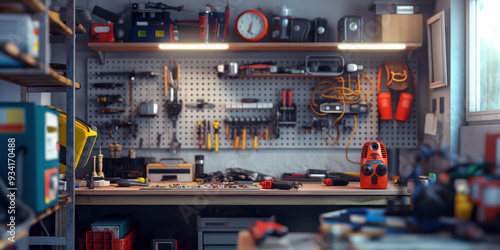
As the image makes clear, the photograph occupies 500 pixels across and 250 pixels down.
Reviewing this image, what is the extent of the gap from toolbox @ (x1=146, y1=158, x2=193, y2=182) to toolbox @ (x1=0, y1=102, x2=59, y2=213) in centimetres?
118

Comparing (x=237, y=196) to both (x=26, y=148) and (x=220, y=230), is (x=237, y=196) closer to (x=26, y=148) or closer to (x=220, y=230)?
(x=220, y=230)

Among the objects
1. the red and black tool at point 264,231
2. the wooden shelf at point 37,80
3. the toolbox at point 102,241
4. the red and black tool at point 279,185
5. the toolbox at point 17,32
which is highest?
the toolbox at point 17,32

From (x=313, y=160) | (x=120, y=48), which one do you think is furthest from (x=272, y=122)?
(x=120, y=48)

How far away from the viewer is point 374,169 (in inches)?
94.4

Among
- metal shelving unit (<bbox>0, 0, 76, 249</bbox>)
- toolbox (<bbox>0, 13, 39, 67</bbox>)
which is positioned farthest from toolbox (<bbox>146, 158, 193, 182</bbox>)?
toolbox (<bbox>0, 13, 39, 67</bbox>)

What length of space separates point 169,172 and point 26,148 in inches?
52.7

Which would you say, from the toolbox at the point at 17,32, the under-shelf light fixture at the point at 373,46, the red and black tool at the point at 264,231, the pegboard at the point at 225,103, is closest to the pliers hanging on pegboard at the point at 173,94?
the pegboard at the point at 225,103

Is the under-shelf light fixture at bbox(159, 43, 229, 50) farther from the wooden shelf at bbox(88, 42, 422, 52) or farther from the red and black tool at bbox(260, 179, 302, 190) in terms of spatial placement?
the red and black tool at bbox(260, 179, 302, 190)

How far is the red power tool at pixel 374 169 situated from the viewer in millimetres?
2395

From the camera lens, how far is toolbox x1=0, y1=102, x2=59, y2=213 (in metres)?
1.49

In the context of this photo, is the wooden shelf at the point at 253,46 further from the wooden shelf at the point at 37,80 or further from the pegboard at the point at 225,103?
the wooden shelf at the point at 37,80

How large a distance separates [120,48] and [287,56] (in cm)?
130

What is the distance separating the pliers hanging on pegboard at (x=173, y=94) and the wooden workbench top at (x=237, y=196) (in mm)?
658

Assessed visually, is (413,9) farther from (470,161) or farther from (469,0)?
(470,161)
